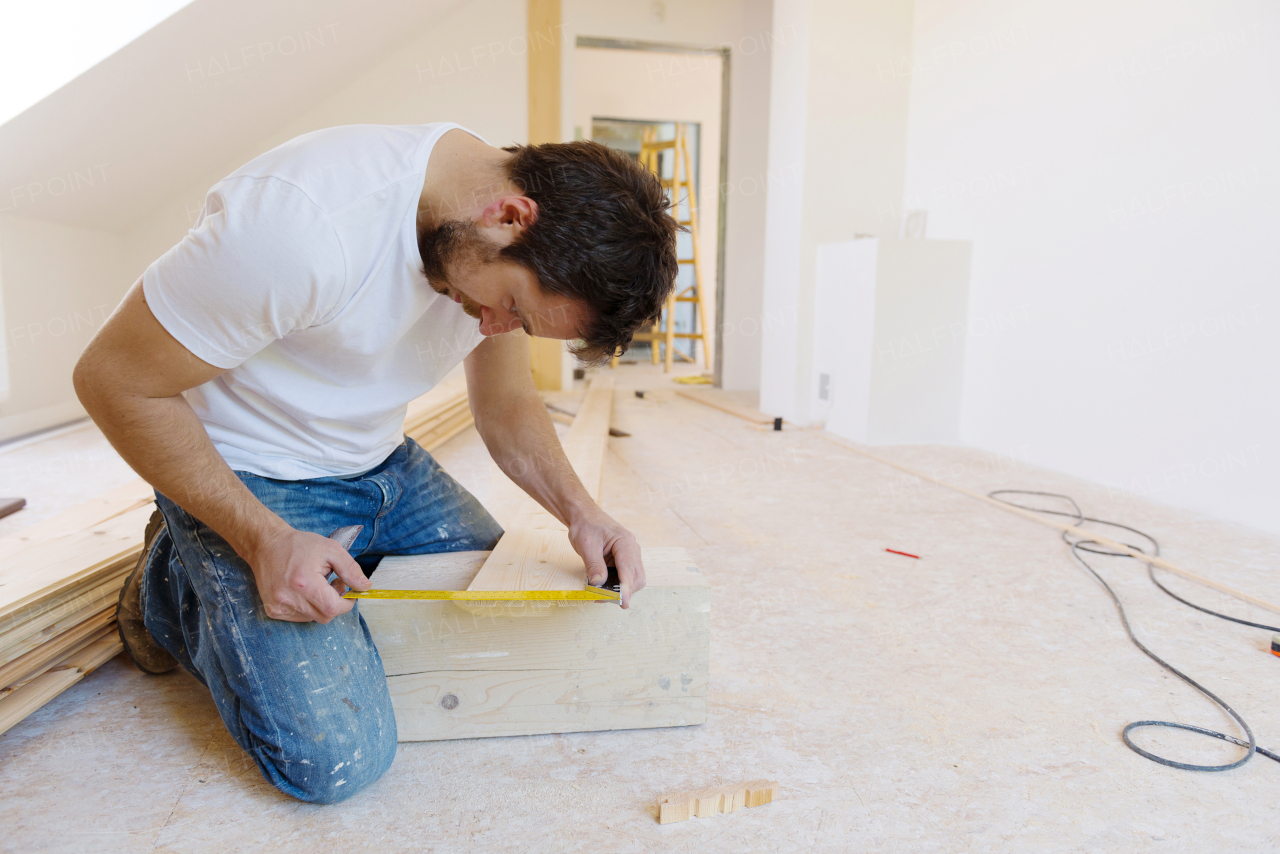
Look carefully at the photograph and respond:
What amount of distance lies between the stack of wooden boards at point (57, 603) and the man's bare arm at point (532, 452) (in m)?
0.82

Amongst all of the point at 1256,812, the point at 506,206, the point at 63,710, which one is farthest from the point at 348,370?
the point at 1256,812

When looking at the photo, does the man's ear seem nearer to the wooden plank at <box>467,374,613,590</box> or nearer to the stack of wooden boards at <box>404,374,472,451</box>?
the wooden plank at <box>467,374,613,590</box>

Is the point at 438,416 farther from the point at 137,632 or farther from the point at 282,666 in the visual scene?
the point at 282,666

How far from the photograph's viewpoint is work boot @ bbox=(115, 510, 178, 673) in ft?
5.13

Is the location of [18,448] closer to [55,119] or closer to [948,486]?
[55,119]

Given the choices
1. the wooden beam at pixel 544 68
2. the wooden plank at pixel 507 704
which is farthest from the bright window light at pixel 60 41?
the wooden plank at pixel 507 704

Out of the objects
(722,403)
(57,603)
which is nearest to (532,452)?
(57,603)

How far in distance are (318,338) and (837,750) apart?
110 centimetres

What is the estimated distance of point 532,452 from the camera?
1535 mm

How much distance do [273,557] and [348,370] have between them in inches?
13.3

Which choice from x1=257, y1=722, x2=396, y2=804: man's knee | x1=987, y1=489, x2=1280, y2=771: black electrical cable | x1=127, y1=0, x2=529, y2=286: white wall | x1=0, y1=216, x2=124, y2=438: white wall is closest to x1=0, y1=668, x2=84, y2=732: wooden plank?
x1=257, y1=722, x2=396, y2=804: man's knee

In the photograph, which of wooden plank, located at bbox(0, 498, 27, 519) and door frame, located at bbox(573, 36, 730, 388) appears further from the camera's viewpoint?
door frame, located at bbox(573, 36, 730, 388)

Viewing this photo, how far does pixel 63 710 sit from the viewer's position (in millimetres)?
1456

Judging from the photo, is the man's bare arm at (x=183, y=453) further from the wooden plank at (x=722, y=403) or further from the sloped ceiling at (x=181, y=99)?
the wooden plank at (x=722, y=403)
